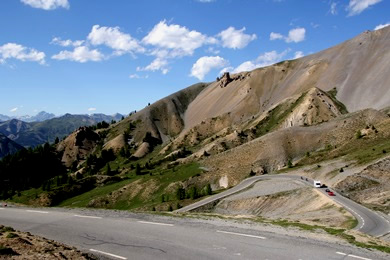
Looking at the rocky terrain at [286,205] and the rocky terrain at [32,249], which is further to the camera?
the rocky terrain at [286,205]

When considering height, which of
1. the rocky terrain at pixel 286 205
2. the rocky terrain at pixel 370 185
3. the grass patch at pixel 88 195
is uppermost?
the rocky terrain at pixel 370 185

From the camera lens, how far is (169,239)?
24906 millimetres

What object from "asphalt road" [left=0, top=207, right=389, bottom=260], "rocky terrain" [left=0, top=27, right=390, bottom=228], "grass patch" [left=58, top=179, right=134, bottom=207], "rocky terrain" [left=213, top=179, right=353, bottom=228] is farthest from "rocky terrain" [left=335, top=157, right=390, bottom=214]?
"grass patch" [left=58, top=179, right=134, bottom=207]

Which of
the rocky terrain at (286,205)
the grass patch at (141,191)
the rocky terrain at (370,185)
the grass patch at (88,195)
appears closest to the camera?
the rocky terrain at (286,205)

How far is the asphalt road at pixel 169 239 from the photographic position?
21.5 metres

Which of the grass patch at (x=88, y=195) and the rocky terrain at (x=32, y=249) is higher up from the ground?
the rocky terrain at (x=32, y=249)

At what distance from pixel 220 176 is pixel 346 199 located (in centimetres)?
7166

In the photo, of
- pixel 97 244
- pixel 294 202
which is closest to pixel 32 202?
pixel 294 202

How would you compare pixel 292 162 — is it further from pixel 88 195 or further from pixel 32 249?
pixel 32 249

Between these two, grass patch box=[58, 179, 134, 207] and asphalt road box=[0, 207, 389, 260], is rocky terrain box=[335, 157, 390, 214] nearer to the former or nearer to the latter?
asphalt road box=[0, 207, 389, 260]

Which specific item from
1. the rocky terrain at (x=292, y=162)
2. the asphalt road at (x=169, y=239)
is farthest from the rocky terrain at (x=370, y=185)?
the asphalt road at (x=169, y=239)

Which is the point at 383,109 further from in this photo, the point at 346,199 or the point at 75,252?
the point at 75,252

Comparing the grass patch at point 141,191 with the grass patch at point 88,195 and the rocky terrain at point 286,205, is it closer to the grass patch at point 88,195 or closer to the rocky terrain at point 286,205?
the grass patch at point 88,195

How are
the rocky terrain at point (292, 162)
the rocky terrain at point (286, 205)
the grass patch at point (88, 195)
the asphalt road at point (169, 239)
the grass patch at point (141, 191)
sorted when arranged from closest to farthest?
1. the asphalt road at point (169, 239)
2. the rocky terrain at point (286, 205)
3. the rocky terrain at point (292, 162)
4. the grass patch at point (141, 191)
5. the grass patch at point (88, 195)
